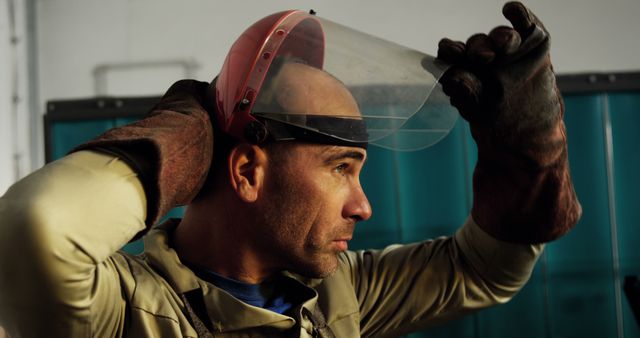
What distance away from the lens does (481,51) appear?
125cm

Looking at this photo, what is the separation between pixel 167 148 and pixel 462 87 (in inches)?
19.3

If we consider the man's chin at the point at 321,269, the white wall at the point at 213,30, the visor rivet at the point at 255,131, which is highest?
the white wall at the point at 213,30

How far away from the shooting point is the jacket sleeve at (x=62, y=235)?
919 millimetres

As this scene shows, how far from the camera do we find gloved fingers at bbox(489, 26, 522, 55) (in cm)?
125

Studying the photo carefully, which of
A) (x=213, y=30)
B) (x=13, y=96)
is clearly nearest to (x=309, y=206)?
(x=213, y=30)

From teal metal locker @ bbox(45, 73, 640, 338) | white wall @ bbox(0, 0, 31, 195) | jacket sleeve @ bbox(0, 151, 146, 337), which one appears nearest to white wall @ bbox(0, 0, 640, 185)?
white wall @ bbox(0, 0, 31, 195)

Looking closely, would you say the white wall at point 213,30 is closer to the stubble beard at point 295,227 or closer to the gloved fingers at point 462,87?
the gloved fingers at point 462,87

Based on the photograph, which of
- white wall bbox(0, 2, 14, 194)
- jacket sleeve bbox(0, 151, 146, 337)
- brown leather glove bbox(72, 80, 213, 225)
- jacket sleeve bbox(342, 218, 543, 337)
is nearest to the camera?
jacket sleeve bbox(0, 151, 146, 337)

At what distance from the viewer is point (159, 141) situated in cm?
103

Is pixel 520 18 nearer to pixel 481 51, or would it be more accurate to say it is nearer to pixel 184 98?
pixel 481 51

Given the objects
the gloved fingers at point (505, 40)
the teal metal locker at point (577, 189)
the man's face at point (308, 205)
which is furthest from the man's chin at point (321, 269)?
the teal metal locker at point (577, 189)

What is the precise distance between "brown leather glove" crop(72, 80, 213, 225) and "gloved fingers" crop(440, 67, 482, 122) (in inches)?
15.1

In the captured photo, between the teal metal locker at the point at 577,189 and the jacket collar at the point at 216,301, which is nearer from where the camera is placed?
the jacket collar at the point at 216,301

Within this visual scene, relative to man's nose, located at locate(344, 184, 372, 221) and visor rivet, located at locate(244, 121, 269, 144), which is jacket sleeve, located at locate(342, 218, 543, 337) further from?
visor rivet, located at locate(244, 121, 269, 144)
